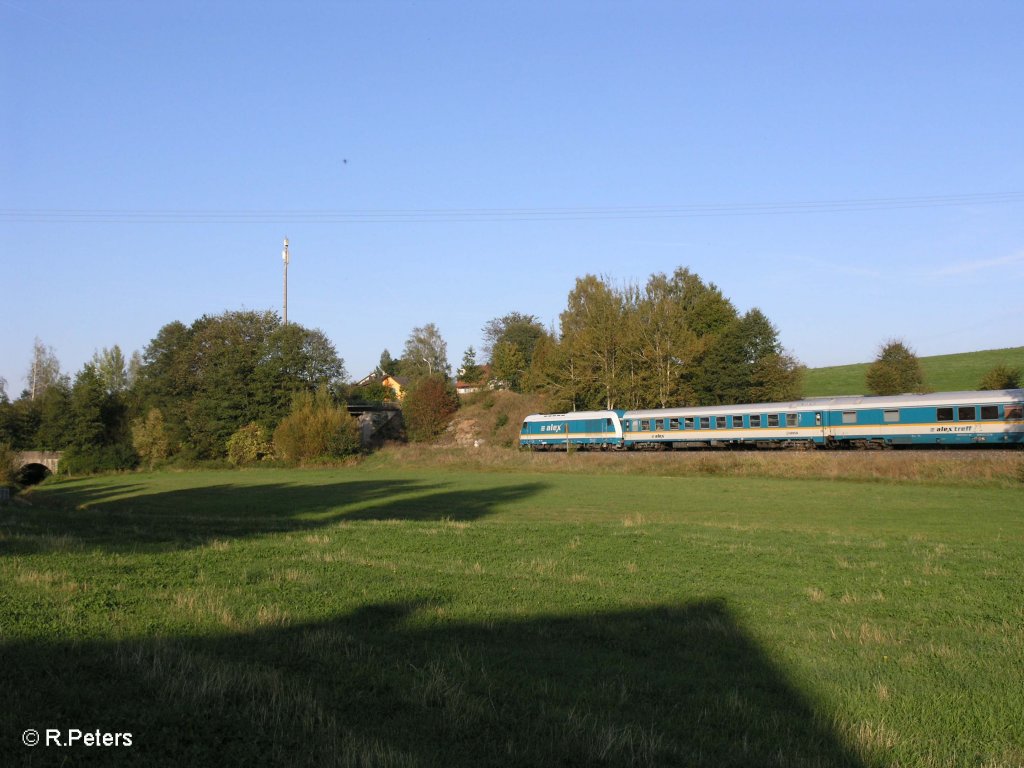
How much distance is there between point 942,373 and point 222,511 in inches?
3506

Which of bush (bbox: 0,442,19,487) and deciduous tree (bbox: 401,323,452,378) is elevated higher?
deciduous tree (bbox: 401,323,452,378)

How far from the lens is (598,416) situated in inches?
2495

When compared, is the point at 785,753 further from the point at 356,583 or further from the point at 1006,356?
the point at 1006,356

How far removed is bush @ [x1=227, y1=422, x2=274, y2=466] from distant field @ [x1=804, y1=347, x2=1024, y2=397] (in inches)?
2339

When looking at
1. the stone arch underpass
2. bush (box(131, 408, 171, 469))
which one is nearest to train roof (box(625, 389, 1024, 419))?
bush (box(131, 408, 171, 469))

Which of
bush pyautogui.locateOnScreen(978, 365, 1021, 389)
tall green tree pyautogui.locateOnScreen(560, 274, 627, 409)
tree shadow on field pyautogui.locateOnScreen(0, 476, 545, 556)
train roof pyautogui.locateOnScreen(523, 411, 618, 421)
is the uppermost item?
tall green tree pyautogui.locateOnScreen(560, 274, 627, 409)

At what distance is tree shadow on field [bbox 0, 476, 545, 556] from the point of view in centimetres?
1238

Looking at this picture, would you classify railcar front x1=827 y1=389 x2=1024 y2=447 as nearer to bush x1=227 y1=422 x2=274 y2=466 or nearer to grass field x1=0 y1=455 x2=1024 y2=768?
grass field x1=0 y1=455 x2=1024 y2=768

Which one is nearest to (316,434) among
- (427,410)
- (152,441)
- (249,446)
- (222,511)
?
(249,446)

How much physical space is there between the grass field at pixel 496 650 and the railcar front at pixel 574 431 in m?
46.5

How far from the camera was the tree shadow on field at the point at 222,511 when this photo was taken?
12375 millimetres

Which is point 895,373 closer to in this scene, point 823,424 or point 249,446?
point 823,424

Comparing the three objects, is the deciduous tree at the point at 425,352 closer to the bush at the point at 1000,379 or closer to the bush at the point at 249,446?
the bush at the point at 249,446

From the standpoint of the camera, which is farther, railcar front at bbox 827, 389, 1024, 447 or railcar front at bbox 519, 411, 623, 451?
railcar front at bbox 519, 411, 623, 451
